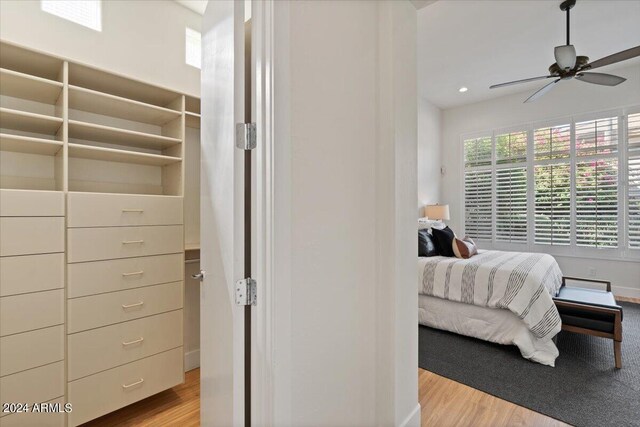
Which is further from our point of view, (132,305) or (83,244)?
(132,305)

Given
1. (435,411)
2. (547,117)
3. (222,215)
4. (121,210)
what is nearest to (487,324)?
(435,411)

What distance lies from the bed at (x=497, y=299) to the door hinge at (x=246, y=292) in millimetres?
2379

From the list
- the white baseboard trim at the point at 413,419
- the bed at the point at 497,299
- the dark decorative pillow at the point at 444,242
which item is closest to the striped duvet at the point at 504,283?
the bed at the point at 497,299

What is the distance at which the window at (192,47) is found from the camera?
8.45 ft

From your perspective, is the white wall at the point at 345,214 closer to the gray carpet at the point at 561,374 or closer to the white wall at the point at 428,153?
the gray carpet at the point at 561,374

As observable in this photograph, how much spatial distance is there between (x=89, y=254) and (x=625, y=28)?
5245mm

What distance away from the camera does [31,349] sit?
60.8 inches

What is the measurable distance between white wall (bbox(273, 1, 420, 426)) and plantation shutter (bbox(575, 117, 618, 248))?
4.44 metres

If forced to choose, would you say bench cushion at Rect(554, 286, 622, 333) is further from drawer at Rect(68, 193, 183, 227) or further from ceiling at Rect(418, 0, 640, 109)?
drawer at Rect(68, 193, 183, 227)

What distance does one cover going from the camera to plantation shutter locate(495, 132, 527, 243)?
5.17m

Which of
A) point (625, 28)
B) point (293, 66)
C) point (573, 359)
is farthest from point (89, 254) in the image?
point (625, 28)

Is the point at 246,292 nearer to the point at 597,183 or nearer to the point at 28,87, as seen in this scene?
the point at 28,87

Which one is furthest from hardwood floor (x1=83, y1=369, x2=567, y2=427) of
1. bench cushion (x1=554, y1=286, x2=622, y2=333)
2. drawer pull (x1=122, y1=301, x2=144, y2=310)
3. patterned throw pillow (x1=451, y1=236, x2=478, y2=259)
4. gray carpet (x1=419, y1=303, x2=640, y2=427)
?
patterned throw pillow (x1=451, y1=236, x2=478, y2=259)

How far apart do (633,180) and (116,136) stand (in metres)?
5.93
